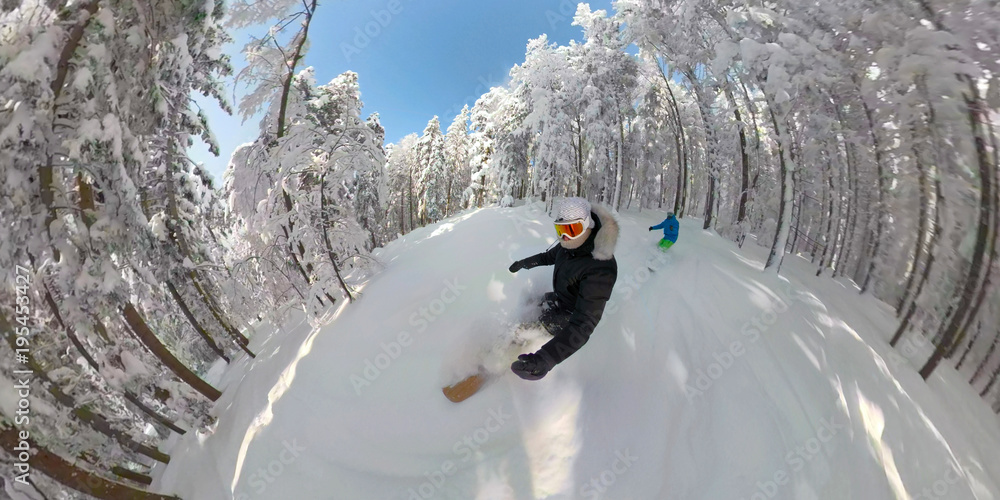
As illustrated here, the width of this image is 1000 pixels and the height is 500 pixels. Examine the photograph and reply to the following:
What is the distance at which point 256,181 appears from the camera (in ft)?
29.2

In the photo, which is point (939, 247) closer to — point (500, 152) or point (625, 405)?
point (625, 405)

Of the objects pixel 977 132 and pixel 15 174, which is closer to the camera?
pixel 15 174

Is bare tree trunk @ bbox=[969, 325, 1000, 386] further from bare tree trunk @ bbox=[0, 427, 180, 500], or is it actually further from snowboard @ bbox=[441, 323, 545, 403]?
bare tree trunk @ bbox=[0, 427, 180, 500]

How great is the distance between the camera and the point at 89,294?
4.14 m

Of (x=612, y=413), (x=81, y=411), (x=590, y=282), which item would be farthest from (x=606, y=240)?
(x=81, y=411)

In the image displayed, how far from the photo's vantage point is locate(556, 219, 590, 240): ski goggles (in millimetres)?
3088

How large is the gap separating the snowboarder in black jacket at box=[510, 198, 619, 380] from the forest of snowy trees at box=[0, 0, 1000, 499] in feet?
17.3

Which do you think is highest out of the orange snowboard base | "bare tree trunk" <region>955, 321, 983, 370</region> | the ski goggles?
the ski goggles

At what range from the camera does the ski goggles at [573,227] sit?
3.09 m

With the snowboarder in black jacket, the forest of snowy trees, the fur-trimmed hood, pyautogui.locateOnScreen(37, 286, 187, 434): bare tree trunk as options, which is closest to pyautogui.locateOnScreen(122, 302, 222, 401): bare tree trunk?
the forest of snowy trees

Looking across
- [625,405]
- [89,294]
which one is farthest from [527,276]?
[89,294]

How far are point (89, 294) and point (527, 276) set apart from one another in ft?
19.5

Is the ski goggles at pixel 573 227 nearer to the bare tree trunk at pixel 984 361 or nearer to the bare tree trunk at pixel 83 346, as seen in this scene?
the bare tree trunk at pixel 83 346

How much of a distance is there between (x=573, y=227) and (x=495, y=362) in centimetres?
209
